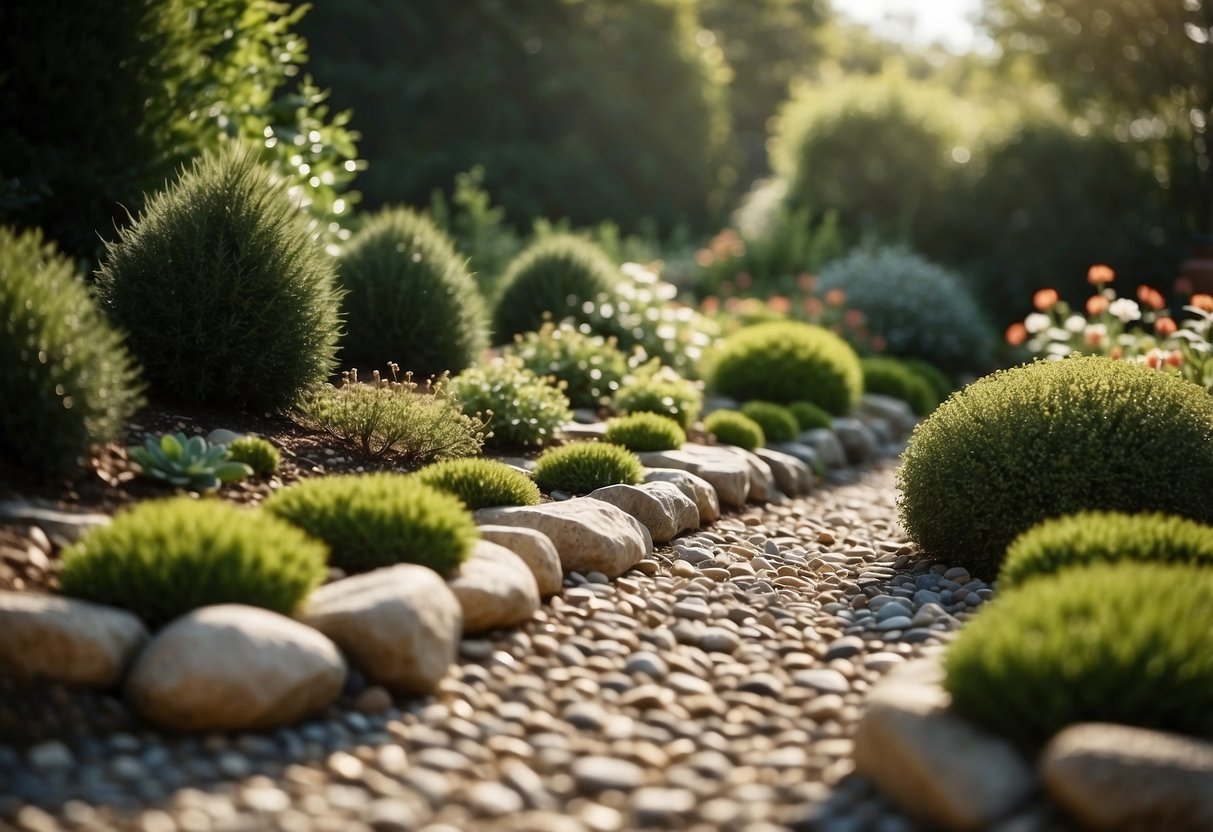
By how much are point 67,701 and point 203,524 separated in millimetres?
677

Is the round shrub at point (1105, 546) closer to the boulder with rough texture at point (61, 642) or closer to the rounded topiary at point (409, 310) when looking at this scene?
the boulder with rough texture at point (61, 642)

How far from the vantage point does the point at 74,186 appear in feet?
23.1

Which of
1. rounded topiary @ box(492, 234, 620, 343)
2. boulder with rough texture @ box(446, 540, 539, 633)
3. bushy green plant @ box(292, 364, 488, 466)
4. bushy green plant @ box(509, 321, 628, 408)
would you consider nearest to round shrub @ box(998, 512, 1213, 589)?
boulder with rough texture @ box(446, 540, 539, 633)

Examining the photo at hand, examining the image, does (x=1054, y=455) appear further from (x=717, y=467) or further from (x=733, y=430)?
(x=733, y=430)

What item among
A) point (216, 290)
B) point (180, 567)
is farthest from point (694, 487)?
point (180, 567)

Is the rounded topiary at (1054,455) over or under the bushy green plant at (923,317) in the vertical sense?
under

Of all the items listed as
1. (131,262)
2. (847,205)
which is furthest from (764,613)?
(847,205)

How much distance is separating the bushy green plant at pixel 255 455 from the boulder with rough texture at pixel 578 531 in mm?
930

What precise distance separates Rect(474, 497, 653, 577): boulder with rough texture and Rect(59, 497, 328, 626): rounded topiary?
139 cm

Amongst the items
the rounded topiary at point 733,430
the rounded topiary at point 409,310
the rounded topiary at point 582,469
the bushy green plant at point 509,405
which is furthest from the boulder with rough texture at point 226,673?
the rounded topiary at point 733,430

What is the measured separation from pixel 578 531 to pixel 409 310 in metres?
3.16

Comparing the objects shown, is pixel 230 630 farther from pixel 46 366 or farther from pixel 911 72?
pixel 911 72

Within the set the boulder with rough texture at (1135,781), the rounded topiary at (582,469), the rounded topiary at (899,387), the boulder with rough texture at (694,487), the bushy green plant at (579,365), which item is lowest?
Result: the boulder with rough texture at (1135,781)

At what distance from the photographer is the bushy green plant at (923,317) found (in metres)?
12.6
